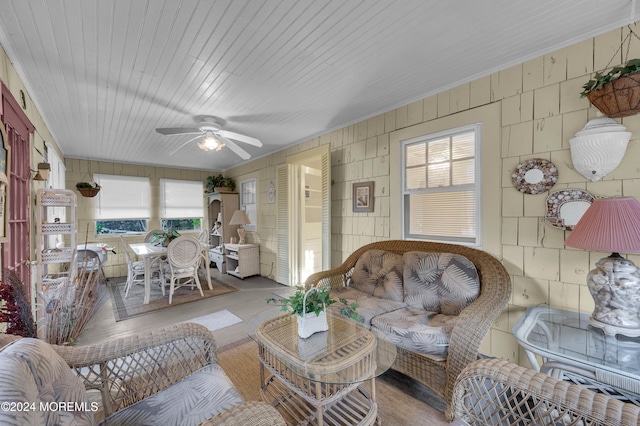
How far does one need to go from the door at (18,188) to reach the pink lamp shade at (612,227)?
149 inches

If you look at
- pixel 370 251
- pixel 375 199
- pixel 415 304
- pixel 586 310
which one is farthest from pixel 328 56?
pixel 586 310

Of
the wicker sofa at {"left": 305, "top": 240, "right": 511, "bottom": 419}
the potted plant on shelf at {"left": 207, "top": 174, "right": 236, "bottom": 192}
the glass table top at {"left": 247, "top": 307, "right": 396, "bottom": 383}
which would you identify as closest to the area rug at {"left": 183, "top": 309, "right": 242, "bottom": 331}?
the wicker sofa at {"left": 305, "top": 240, "right": 511, "bottom": 419}

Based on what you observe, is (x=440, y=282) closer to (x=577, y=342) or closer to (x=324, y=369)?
(x=577, y=342)

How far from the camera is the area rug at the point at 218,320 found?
10.1ft

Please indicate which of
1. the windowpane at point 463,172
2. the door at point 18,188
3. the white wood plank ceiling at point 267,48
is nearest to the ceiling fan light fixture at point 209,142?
the white wood plank ceiling at point 267,48

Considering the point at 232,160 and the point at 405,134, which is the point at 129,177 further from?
the point at 405,134

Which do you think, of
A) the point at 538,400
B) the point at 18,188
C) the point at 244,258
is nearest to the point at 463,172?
the point at 538,400

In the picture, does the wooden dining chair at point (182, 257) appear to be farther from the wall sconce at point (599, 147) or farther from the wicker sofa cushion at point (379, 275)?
the wall sconce at point (599, 147)

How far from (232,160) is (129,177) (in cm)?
234

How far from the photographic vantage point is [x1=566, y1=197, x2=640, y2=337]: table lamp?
140 cm

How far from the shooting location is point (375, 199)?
3.28 metres

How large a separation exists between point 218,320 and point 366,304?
6.47 feet

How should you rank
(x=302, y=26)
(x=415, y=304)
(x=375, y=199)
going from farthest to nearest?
(x=375, y=199) → (x=415, y=304) → (x=302, y=26)

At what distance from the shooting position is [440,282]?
7.42ft
